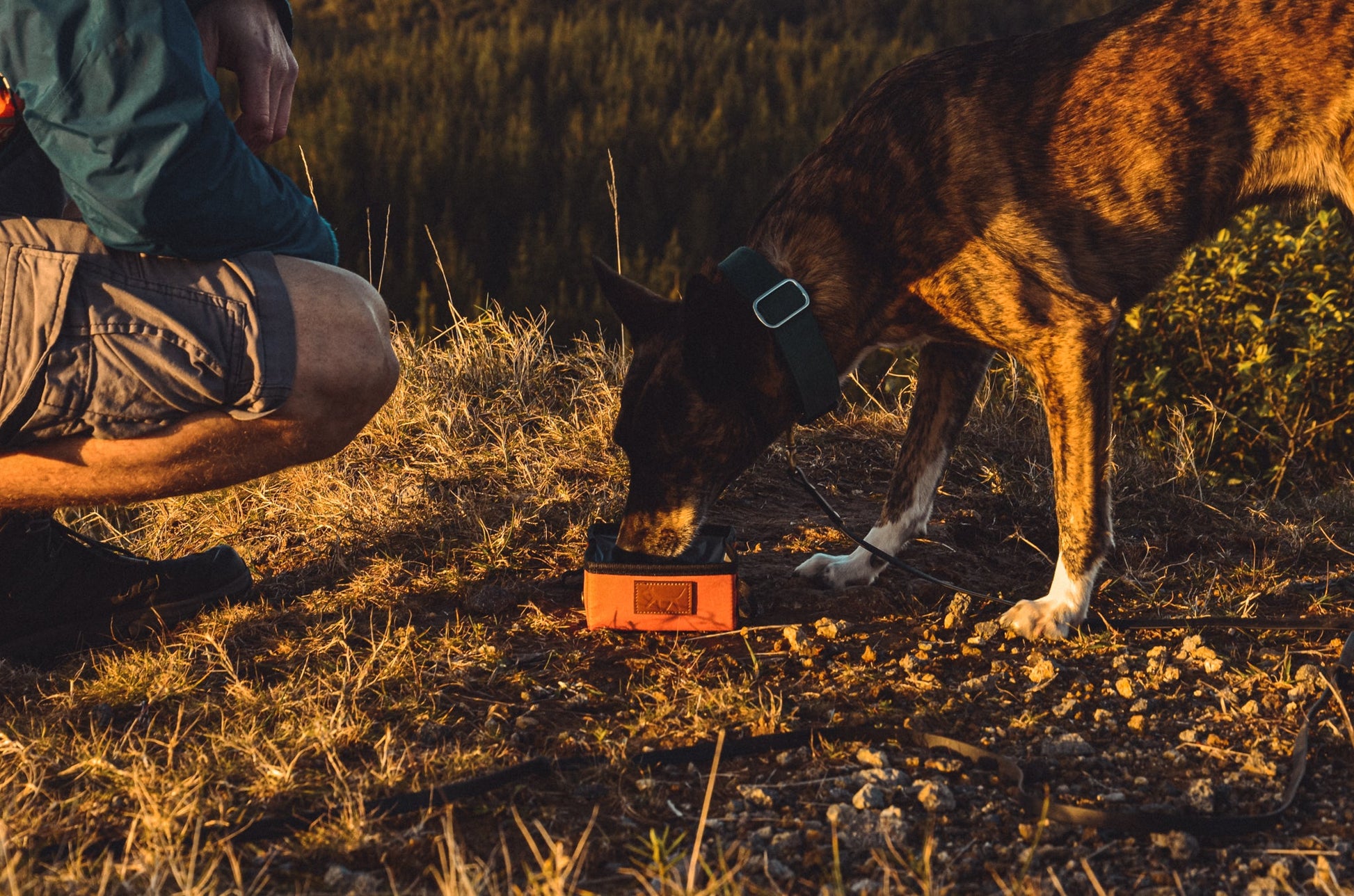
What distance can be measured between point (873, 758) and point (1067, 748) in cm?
40

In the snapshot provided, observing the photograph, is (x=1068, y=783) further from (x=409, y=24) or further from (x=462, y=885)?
(x=409, y=24)

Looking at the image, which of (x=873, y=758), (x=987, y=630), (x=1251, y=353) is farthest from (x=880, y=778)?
(x=1251, y=353)

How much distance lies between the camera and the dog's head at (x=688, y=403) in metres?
2.81

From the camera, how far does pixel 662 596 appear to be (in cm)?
277

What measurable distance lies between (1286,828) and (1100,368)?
1.29 meters

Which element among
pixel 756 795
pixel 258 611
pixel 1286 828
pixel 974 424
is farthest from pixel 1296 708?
pixel 258 611

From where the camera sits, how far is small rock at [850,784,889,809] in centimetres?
196

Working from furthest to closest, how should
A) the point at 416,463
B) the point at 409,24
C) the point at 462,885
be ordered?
the point at 409,24, the point at 416,463, the point at 462,885

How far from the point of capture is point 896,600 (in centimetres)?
306

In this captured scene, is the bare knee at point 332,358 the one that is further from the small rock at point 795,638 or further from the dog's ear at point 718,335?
the small rock at point 795,638

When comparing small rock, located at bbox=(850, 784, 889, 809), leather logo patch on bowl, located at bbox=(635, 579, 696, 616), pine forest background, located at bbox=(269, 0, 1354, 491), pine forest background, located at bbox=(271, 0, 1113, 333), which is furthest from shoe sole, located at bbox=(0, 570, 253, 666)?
pine forest background, located at bbox=(271, 0, 1113, 333)

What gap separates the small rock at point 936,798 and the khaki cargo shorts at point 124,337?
157 cm

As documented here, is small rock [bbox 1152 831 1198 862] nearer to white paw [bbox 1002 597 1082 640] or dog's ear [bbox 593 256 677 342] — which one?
white paw [bbox 1002 597 1082 640]

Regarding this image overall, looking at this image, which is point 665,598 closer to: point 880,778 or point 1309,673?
point 880,778
